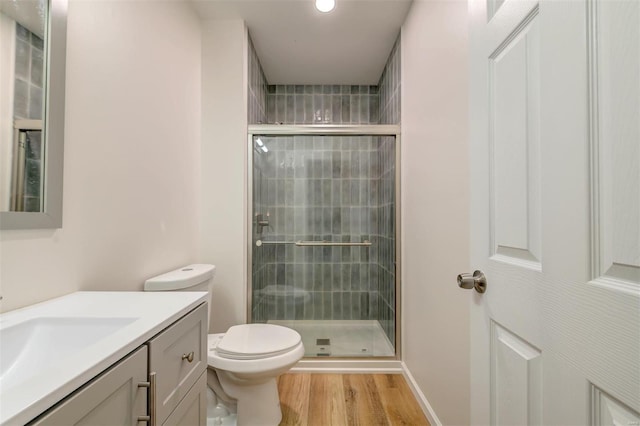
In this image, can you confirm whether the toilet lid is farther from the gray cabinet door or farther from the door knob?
the door knob

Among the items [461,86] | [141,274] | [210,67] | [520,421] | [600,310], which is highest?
[210,67]

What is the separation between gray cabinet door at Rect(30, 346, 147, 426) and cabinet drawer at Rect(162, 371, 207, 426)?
0.16 metres

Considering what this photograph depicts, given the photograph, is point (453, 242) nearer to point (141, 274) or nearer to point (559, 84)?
point (559, 84)

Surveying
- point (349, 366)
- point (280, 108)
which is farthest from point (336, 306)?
point (280, 108)

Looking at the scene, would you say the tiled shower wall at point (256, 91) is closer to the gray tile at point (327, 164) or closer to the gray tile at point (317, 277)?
the gray tile at point (327, 164)

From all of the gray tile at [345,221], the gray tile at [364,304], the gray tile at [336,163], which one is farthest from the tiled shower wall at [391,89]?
the gray tile at [364,304]

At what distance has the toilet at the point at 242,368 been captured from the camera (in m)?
1.43

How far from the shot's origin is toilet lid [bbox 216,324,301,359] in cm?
145

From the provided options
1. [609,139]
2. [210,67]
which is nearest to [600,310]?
[609,139]

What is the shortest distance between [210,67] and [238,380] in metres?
2.01

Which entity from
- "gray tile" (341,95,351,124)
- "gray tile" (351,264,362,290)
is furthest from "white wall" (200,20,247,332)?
"gray tile" (341,95,351,124)

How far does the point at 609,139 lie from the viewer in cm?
43

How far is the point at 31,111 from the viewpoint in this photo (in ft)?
2.88

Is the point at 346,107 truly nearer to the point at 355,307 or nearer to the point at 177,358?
the point at 355,307
